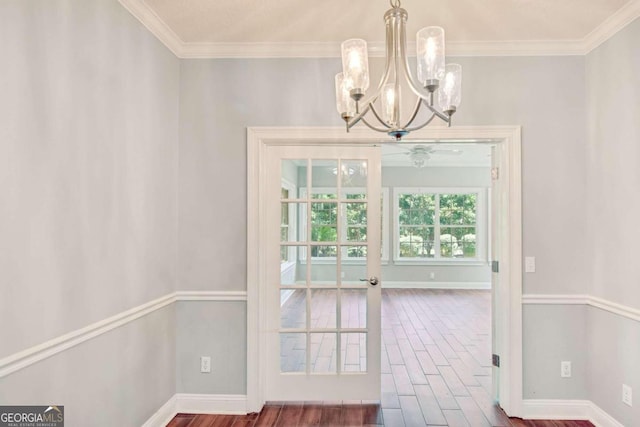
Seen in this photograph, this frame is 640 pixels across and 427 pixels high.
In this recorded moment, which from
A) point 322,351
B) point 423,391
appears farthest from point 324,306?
point 423,391

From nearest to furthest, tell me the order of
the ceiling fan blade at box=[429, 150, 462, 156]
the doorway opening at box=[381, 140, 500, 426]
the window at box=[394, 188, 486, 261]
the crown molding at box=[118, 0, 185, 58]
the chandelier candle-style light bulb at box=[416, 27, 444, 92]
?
the chandelier candle-style light bulb at box=[416, 27, 444, 92]
the crown molding at box=[118, 0, 185, 58]
the doorway opening at box=[381, 140, 500, 426]
the ceiling fan blade at box=[429, 150, 462, 156]
the window at box=[394, 188, 486, 261]

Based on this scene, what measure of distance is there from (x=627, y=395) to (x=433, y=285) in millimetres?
5972

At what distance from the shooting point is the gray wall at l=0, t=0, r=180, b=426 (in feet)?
4.72

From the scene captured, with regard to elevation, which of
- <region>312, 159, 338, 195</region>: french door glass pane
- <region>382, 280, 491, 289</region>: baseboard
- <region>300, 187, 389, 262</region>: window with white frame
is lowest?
<region>382, 280, 491, 289</region>: baseboard

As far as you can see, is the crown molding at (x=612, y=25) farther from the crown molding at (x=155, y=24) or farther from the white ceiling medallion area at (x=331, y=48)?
the crown molding at (x=155, y=24)

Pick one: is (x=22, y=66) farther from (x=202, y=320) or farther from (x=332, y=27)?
(x=202, y=320)

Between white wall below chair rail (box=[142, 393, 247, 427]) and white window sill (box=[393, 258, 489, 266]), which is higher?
white window sill (box=[393, 258, 489, 266])

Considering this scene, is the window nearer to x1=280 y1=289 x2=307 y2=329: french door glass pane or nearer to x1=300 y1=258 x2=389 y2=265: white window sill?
x1=300 y1=258 x2=389 y2=265: white window sill

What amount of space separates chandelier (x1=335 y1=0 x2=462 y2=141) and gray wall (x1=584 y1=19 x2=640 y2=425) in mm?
1586

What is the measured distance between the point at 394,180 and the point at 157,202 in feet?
21.5

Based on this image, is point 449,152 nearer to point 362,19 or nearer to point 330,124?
point 330,124

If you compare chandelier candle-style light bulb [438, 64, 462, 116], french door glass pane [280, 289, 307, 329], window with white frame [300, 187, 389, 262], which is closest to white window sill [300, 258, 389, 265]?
window with white frame [300, 187, 389, 262]

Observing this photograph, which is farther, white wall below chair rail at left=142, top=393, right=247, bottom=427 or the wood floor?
white wall below chair rail at left=142, top=393, right=247, bottom=427

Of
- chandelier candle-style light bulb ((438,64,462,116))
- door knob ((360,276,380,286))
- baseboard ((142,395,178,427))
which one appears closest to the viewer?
chandelier candle-style light bulb ((438,64,462,116))
